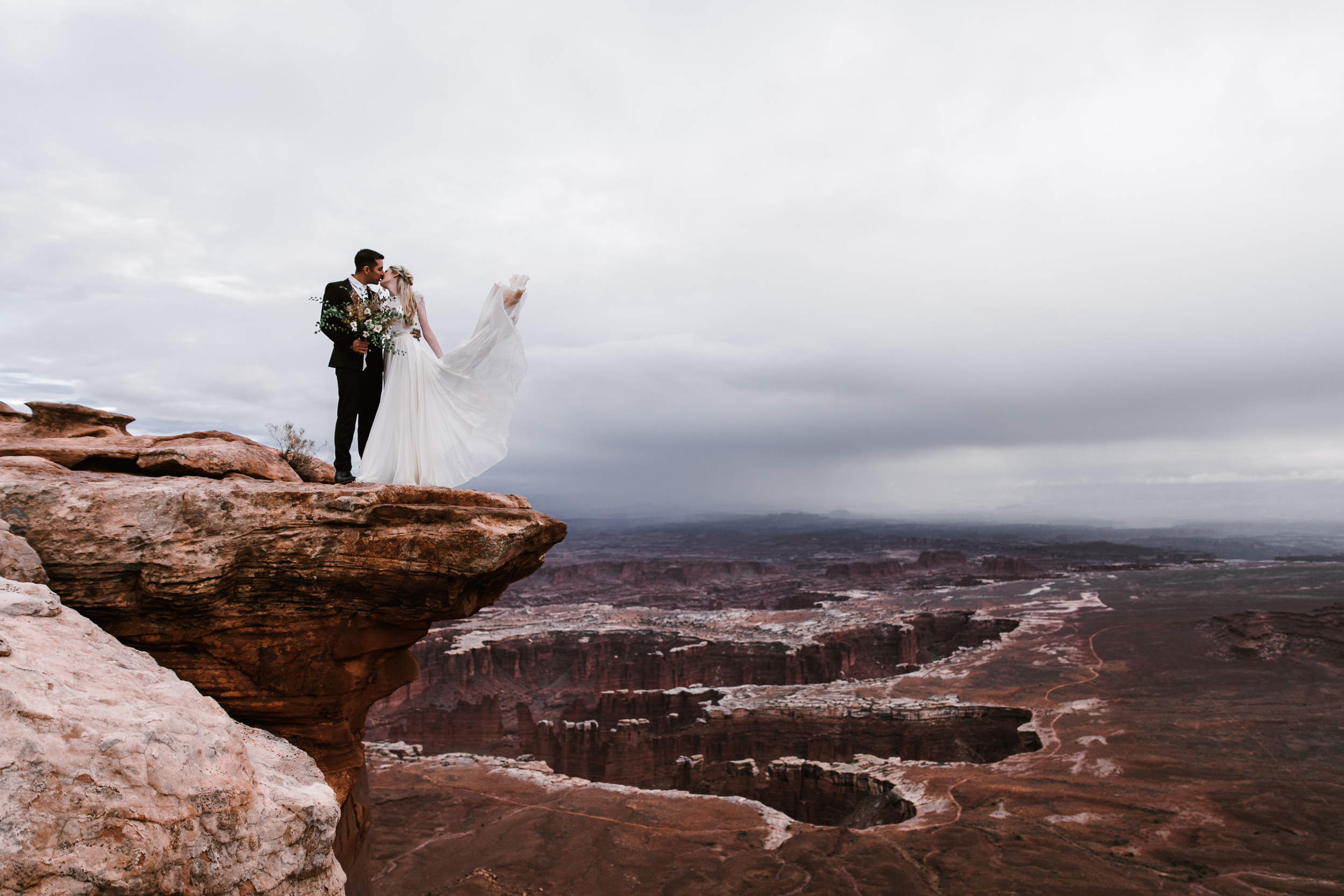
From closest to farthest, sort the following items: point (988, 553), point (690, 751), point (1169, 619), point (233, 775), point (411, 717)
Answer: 1. point (233, 775)
2. point (690, 751)
3. point (411, 717)
4. point (1169, 619)
5. point (988, 553)

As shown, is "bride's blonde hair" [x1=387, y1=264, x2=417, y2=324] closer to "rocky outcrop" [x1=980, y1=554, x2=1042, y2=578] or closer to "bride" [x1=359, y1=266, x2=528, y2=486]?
"bride" [x1=359, y1=266, x2=528, y2=486]

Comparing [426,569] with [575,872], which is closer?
[426,569]

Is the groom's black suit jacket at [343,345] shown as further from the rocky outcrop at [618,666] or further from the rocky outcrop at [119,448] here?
the rocky outcrop at [618,666]

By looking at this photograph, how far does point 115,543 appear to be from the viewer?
5156 mm

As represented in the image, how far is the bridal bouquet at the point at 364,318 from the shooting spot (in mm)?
6789

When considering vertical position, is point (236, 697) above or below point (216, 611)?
below

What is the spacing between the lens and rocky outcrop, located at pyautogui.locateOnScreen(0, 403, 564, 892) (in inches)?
Answer: 204

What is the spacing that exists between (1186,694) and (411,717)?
3772cm

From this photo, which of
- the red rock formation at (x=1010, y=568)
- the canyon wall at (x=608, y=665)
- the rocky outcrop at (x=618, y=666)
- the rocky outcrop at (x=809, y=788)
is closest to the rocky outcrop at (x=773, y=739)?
the rocky outcrop at (x=809, y=788)

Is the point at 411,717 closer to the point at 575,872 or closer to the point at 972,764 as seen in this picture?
the point at 575,872

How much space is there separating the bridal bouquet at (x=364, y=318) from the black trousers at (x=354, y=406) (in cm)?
42

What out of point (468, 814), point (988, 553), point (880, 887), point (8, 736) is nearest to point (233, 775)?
point (8, 736)

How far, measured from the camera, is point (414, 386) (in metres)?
7.09

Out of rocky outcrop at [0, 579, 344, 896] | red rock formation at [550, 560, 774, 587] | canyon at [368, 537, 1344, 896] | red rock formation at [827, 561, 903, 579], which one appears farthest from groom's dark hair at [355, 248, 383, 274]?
red rock formation at [827, 561, 903, 579]
